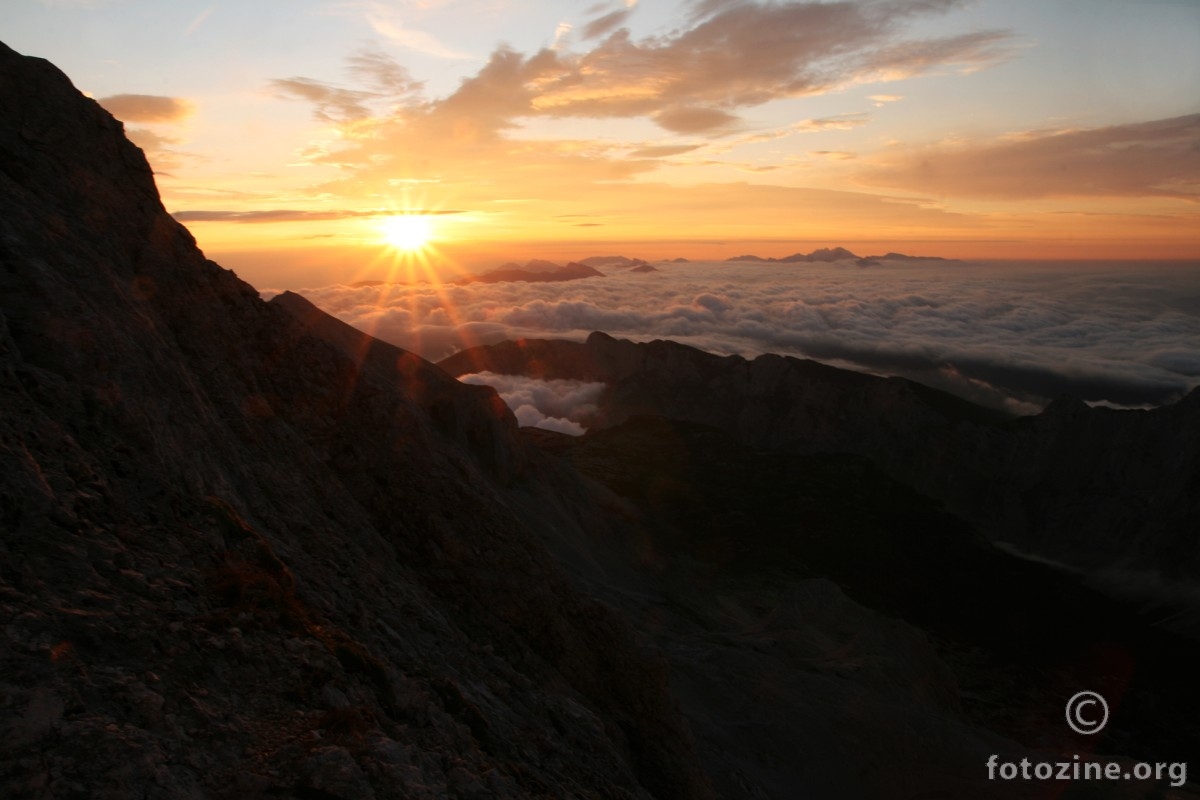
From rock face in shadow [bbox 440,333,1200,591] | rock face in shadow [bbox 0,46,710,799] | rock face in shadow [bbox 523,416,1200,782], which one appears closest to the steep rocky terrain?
rock face in shadow [bbox 0,46,710,799]

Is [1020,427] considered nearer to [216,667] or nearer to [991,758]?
[991,758]

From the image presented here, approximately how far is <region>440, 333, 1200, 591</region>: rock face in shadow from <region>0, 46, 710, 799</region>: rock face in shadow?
101 metres

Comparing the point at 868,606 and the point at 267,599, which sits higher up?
the point at 267,599

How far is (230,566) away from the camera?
9.88m

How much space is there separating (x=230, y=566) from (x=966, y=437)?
428 ft

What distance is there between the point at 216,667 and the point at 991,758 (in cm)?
3817

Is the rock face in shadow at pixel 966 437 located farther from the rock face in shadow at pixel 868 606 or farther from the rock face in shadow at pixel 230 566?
the rock face in shadow at pixel 230 566

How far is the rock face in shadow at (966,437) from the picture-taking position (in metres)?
97.2

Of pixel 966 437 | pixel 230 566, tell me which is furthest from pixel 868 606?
pixel 230 566

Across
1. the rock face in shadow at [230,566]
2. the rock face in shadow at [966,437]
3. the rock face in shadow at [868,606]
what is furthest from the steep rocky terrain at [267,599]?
the rock face in shadow at [966,437]

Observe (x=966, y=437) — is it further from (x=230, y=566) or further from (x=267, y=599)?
(x=230, y=566)

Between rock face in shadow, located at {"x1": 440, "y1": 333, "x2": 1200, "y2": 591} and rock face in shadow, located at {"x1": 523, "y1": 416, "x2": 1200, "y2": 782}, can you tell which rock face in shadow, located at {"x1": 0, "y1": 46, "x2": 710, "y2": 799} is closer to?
rock face in shadow, located at {"x1": 523, "y1": 416, "x2": 1200, "y2": 782}

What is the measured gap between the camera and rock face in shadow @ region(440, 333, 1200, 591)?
3826 inches

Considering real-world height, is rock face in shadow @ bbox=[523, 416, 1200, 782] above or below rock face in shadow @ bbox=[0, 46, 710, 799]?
below
